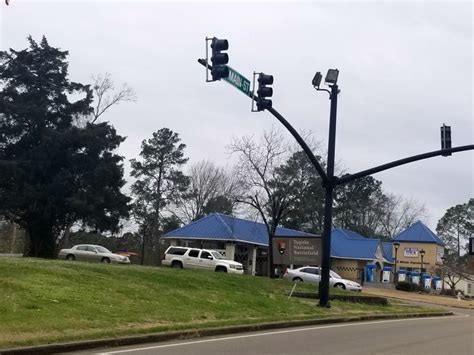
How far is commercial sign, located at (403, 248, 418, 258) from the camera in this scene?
76500mm

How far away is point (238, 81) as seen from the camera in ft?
55.3

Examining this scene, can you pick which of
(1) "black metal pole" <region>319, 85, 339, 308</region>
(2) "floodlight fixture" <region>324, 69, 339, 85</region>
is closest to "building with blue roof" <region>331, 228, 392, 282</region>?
(1) "black metal pole" <region>319, 85, 339, 308</region>

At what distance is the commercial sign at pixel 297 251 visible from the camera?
24.8 metres

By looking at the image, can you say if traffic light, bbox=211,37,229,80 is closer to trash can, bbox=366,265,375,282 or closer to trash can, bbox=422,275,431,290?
trash can, bbox=422,275,431,290

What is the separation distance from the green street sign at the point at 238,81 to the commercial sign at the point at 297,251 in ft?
30.3

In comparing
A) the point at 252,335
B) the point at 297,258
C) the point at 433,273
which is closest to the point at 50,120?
the point at 297,258

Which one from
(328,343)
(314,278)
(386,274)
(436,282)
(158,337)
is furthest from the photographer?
(386,274)

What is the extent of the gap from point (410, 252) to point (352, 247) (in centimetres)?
969

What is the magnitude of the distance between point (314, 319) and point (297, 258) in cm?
591

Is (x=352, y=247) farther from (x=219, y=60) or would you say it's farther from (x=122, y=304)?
(x=219, y=60)

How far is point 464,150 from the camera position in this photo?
2095 centimetres

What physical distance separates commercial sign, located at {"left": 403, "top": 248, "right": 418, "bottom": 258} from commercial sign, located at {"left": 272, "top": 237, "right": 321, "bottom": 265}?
5467 centimetres

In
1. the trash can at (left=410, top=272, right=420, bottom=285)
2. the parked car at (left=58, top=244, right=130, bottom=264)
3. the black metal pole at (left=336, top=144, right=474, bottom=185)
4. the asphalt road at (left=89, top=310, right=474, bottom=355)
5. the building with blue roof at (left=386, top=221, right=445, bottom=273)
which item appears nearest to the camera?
the asphalt road at (left=89, top=310, right=474, bottom=355)

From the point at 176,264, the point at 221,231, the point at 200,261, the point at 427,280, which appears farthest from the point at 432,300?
the point at 427,280
